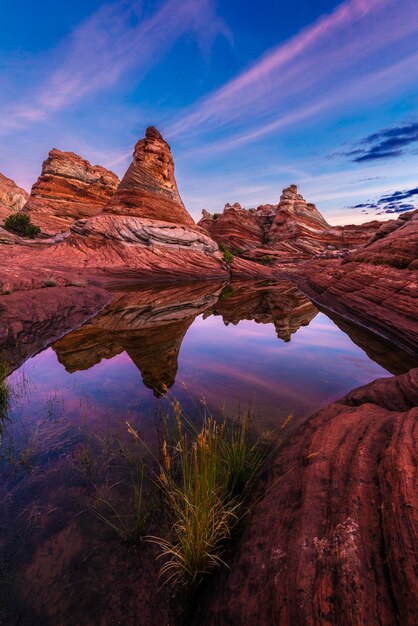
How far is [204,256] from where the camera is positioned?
3644 centimetres

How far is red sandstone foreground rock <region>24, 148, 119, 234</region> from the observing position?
51.2 meters

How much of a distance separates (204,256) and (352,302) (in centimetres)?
2424

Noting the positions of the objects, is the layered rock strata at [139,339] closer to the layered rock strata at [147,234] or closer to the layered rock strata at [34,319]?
the layered rock strata at [34,319]

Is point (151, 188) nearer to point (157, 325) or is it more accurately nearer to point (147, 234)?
point (147, 234)

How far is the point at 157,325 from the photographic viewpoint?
12320 mm

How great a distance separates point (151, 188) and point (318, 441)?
40952 mm

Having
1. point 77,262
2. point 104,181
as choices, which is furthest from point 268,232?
point 77,262

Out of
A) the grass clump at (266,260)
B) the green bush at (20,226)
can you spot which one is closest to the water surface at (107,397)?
the grass clump at (266,260)

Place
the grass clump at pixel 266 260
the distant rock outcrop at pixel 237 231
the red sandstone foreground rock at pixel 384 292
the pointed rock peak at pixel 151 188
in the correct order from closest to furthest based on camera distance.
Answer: the red sandstone foreground rock at pixel 384 292 < the pointed rock peak at pixel 151 188 < the grass clump at pixel 266 260 < the distant rock outcrop at pixel 237 231

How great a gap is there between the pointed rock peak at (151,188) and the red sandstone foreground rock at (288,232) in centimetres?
1936

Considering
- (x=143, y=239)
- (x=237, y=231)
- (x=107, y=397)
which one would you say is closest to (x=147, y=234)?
(x=143, y=239)

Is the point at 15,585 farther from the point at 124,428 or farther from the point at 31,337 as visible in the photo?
the point at 31,337

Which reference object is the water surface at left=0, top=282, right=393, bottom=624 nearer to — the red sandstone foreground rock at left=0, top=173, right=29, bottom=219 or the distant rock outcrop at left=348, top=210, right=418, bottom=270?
the distant rock outcrop at left=348, top=210, right=418, bottom=270

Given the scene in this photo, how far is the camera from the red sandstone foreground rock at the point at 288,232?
172 feet
